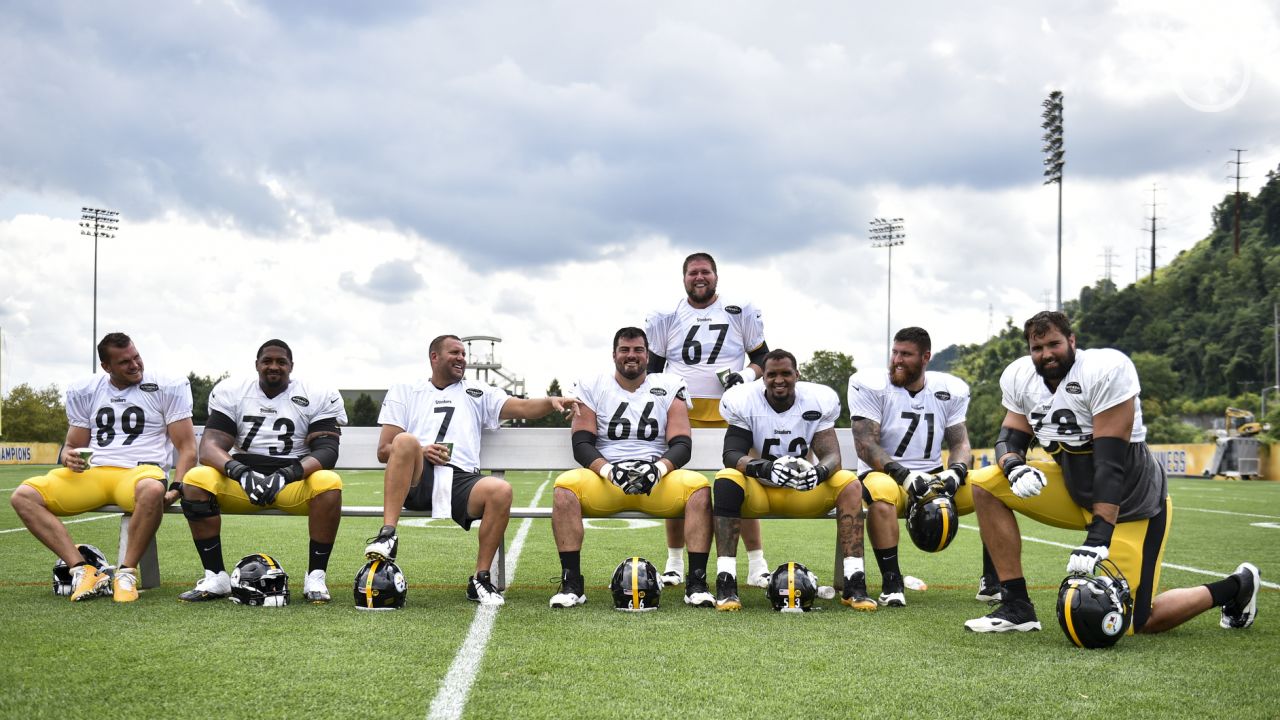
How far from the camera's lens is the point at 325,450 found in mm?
5805

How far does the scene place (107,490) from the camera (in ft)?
19.3

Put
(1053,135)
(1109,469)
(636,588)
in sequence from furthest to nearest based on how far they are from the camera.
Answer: (1053,135), (636,588), (1109,469)

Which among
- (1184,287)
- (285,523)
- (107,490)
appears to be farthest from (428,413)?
(1184,287)

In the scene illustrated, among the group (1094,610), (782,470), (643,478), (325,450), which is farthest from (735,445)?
(325,450)

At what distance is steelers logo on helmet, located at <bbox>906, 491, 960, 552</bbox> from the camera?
534 cm

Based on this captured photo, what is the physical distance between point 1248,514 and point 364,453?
44.6 feet

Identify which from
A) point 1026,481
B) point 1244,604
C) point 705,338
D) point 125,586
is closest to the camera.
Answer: point 1026,481

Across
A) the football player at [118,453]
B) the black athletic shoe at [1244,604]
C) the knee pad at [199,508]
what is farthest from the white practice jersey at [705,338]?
the black athletic shoe at [1244,604]

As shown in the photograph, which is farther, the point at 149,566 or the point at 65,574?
the point at 149,566

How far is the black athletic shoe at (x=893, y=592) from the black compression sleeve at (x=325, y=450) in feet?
10.2

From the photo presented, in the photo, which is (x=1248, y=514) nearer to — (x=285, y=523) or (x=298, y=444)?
(x=285, y=523)

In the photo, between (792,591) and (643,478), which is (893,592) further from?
(643,478)

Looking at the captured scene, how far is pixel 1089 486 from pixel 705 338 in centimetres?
270

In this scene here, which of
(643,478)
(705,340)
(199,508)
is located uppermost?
(705,340)
